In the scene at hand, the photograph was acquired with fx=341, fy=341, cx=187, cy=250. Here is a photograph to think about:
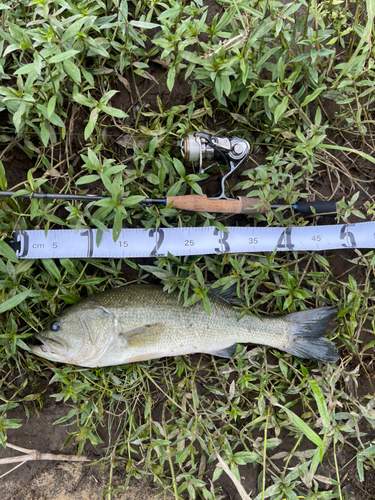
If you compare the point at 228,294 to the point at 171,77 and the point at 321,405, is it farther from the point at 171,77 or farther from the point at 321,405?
the point at 171,77

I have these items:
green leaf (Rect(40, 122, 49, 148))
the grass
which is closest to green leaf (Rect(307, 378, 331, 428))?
the grass

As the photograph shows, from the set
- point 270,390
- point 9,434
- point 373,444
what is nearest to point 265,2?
point 270,390

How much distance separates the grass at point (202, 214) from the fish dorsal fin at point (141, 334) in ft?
1.23

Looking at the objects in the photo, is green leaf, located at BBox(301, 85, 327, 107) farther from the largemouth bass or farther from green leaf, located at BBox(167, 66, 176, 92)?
the largemouth bass

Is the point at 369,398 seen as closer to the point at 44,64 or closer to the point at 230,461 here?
the point at 230,461

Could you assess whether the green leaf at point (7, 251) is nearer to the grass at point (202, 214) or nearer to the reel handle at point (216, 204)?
the grass at point (202, 214)

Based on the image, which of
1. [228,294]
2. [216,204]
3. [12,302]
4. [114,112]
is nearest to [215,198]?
[216,204]

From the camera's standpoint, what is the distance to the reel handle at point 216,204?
2.95 metres

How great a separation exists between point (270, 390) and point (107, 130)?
293cm

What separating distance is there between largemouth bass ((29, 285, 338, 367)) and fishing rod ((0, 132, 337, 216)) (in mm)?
805

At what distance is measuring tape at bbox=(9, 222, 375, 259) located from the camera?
2.99 m

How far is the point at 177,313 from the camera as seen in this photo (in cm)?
303

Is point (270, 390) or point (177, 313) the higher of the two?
point (177, 313)

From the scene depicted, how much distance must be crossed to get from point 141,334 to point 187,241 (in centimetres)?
91
